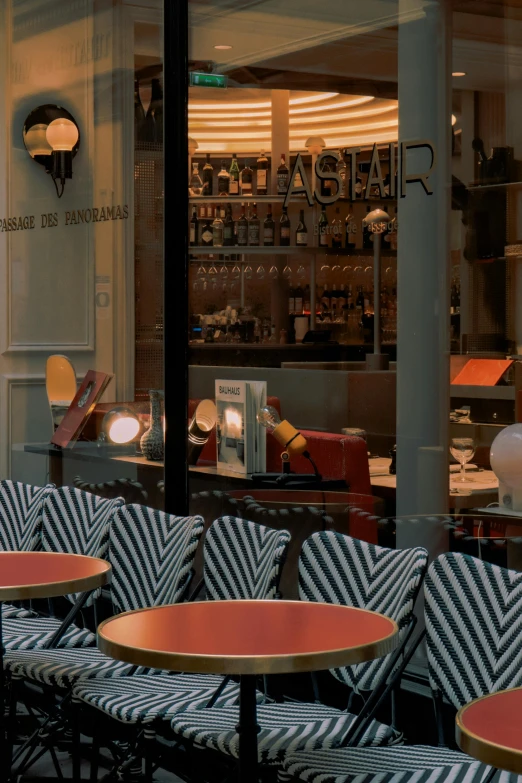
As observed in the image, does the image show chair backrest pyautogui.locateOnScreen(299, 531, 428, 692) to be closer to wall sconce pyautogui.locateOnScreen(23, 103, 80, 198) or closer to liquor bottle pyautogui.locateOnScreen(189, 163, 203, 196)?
liquor bottle pyautogui.locateOnScreen(189, 163, 203, 196)

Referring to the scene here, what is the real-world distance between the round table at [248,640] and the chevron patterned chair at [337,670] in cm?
19

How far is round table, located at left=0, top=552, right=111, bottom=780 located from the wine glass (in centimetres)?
129

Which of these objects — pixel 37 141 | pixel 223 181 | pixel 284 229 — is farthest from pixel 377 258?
pixel 37 141

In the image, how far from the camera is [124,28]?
5922 millimetres

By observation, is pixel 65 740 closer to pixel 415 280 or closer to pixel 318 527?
pixel 318 527

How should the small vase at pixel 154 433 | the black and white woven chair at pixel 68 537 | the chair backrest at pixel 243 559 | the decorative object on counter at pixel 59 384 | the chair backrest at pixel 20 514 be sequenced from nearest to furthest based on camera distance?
the chair backrest at pixel 243 559 → the black and white woven chair at pixel 68 537 → the chair backrest at pixel 20 514 → the small vase at pixel 154 433 → the decorative object on counter at pixel 59 384

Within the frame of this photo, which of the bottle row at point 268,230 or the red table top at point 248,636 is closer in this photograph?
the red table top at point 248,636

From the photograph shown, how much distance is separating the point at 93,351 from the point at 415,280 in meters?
2.28

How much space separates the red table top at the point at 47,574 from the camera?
11.7ft

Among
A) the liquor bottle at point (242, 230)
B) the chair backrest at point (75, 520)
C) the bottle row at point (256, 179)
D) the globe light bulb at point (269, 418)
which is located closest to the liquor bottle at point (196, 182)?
the bottle row at point (256, 179)

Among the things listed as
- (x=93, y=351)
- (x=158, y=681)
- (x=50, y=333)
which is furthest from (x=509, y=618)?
(x=50, y=333)

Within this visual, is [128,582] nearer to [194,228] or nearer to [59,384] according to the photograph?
[194,228]

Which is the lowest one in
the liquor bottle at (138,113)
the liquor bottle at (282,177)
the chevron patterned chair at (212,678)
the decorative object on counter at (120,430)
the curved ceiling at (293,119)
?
the chevron patterned chair at (212,678)

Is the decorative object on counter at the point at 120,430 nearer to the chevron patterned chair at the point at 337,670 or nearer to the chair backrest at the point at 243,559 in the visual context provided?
the chair backrest at the point at 243,559
